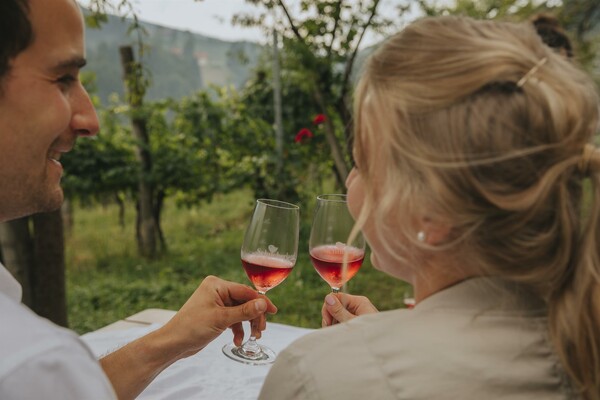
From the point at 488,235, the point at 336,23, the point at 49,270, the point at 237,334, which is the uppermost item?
the point at 336,23

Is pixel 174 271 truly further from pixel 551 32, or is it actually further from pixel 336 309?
pixel 336 309

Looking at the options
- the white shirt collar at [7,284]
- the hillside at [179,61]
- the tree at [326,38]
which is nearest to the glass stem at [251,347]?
the white shirt collar at [7,284]

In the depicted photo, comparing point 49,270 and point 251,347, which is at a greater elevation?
point 251,347

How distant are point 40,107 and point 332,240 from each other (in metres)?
0.93

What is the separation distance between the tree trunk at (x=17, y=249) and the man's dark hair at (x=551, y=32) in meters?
3.61

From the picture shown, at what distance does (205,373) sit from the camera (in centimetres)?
169

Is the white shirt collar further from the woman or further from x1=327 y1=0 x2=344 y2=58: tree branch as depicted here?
x1=327 y1=0 x2=344 y2=58: tree branch

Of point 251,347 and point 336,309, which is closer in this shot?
point 336,309

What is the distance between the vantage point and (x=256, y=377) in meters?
1.68

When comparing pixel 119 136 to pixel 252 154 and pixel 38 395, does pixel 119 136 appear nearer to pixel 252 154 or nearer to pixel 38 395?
pixel 252 154

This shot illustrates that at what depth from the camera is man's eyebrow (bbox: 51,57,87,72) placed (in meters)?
1.43

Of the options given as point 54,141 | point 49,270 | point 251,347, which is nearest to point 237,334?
point 251,347

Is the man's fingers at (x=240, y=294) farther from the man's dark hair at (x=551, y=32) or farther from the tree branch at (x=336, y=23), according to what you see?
the tree branch at (x=336, y=23)

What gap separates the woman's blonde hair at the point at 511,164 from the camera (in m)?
0.94
